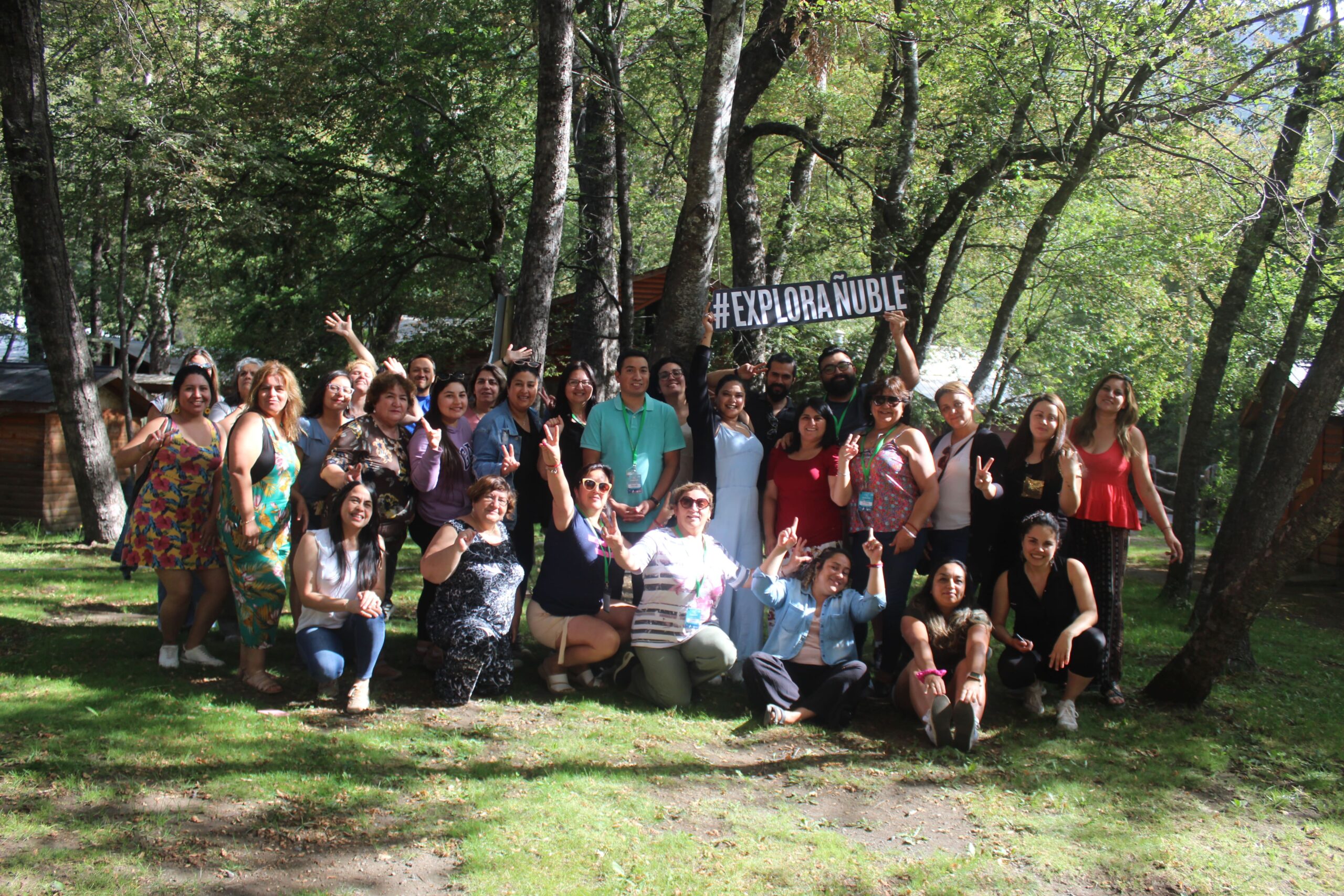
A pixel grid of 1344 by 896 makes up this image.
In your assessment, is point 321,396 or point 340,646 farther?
point 321,396

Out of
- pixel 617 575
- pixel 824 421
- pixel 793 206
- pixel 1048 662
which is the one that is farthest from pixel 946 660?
pixel 793 206

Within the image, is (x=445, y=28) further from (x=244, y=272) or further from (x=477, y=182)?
(x=244, y=272)

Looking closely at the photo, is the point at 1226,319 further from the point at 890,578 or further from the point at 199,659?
the point at 199,659

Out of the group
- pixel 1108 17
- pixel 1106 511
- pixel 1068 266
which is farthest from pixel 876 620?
pixel 1068 266

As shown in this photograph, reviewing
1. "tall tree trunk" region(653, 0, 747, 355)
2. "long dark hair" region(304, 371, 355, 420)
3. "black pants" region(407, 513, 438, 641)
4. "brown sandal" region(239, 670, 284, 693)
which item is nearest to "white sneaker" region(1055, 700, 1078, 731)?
"tall tree trunk" region(653, 0, 747, 355)

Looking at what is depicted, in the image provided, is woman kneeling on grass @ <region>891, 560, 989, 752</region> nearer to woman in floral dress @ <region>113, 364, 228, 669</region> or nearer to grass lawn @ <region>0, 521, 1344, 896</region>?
grass lawn @ <region>0, 521, 1344, 896</region>

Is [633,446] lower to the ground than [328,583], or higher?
higher

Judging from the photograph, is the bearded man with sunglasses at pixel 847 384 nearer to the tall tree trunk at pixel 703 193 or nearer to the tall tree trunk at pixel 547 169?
the tall tree trunk at pixel 703 193

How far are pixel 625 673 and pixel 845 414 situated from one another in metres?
2.10

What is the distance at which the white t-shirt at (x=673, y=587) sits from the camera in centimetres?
508

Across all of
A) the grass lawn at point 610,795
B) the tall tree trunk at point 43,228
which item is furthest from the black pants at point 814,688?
the tall tree trunk at point 43,228

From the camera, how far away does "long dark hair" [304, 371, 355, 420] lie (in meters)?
5.34

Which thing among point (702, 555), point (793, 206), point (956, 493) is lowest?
point (702, 555)

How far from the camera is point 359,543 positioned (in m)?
4.90
